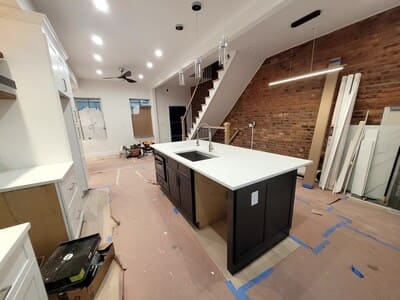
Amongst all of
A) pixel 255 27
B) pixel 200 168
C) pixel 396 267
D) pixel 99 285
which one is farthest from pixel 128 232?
pixel 255 27

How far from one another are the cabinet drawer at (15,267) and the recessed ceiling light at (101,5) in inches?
116

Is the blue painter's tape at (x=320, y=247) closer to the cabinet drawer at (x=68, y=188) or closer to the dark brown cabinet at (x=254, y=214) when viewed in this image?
the dark brown cabinet at (x=254, y=214)

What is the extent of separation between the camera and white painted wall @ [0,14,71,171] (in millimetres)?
1806

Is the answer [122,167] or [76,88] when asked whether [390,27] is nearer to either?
[122,167]

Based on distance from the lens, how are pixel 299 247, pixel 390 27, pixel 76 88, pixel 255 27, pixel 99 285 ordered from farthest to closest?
pixel 76 88, pixel 255 27, pixel 390 27, pixel 299 247, pixel 99 285

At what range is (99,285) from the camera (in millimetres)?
1455

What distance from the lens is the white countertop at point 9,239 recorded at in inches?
28.4

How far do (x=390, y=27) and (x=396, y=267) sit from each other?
130 inches

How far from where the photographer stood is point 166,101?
7.70 metres

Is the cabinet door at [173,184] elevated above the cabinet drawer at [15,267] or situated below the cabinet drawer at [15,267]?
below

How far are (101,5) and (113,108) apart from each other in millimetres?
4865

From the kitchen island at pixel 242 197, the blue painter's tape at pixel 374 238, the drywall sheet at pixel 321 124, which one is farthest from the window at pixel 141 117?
the blue painter's tape at pixel 374 238

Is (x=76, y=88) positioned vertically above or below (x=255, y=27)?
below

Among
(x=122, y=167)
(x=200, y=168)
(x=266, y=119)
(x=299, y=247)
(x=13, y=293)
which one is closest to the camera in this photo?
(x=13, y=293)
